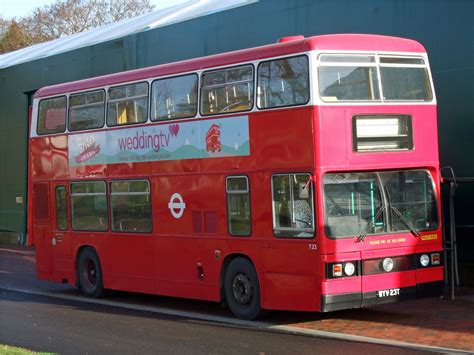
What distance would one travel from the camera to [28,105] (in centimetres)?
2928

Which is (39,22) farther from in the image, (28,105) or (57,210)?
(57,210)

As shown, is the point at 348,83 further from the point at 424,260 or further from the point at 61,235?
the point at 61,235

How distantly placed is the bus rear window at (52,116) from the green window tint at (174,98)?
3.09 metres

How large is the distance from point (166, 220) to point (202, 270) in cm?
128

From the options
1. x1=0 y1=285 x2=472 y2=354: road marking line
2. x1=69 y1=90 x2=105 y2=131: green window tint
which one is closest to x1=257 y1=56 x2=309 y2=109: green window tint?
x1=0 y1=285 x2=472 y2=354: road marking line

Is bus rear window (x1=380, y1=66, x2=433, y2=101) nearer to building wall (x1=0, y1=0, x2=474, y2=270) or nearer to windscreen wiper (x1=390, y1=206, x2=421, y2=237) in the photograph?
windscreen wiper (x1=390, y1=206, x2=421, y2=237)

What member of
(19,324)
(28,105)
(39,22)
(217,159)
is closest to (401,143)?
(217,159)

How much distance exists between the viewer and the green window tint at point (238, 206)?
40.9 ft

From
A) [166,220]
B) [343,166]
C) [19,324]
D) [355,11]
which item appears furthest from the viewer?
[355,11]

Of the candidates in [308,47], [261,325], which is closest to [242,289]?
[261,325]

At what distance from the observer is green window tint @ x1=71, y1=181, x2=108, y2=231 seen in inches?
617

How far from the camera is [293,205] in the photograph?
11.7 metres

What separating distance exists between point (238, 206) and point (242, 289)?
4.18ft

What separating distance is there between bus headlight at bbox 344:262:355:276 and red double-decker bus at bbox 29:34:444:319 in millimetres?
17
